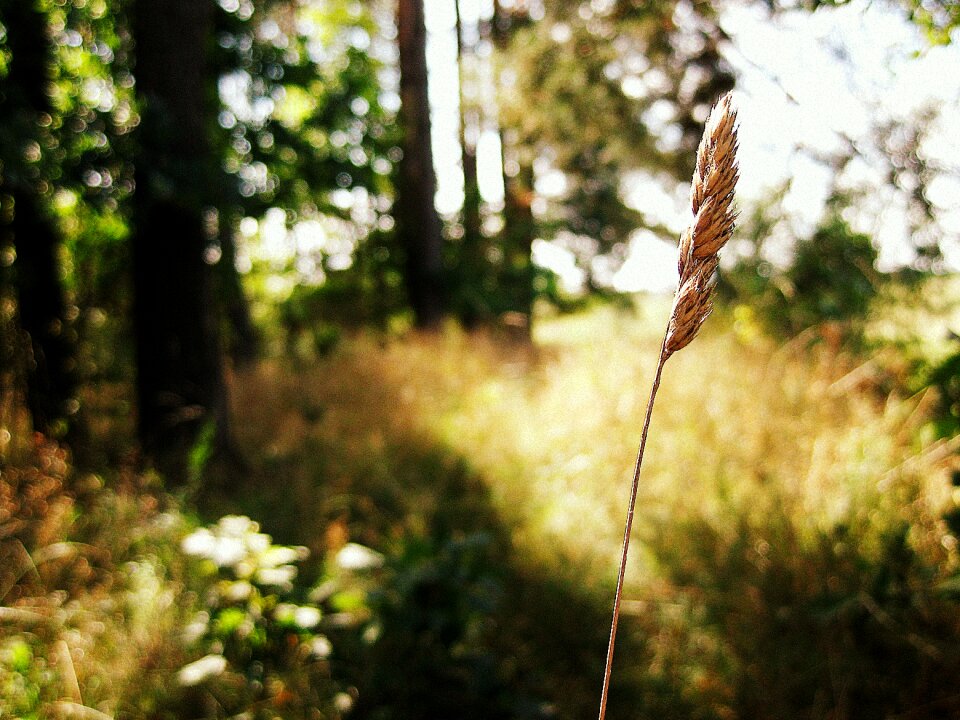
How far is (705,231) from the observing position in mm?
706

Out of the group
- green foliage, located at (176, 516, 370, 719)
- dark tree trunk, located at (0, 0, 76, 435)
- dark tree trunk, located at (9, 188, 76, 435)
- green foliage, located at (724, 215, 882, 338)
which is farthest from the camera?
dark tree trunk, located at (9, 188, 76, 435)

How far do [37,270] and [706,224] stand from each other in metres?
Answer: 5.17

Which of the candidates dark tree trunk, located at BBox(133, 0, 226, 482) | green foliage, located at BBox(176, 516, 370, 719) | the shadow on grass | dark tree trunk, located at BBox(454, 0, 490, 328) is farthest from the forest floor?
dark tree trunk, located at BBox(454, 0, 490, 328)

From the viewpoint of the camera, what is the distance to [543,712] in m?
1.89

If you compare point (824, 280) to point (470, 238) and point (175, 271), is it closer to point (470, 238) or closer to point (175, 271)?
point (175, 271)

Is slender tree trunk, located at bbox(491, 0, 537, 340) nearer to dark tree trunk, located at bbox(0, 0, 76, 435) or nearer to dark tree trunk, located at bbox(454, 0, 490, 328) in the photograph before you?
dark tree trunk, located at bbox(454, 0, 490, 328)

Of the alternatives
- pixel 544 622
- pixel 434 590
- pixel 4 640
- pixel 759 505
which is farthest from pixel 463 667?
pixel 4 640

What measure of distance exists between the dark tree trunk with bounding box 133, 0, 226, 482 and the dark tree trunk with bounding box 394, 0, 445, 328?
15.7 feet

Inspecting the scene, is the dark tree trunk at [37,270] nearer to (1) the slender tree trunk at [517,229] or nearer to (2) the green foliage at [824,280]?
(2) the green foliage at [824,280]

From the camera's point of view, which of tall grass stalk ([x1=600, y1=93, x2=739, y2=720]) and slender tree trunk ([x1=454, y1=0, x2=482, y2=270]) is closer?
tall grass stalk ([x1=600, y1=93, x2=739, y2=720])

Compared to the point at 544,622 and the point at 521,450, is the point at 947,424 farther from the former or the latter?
the point at 521,450

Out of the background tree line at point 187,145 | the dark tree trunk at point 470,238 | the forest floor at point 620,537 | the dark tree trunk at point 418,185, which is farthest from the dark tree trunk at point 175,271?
the dark tree trunk at point 418,185

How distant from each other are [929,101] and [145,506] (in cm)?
435

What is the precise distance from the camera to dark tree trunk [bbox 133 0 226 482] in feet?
13.9
